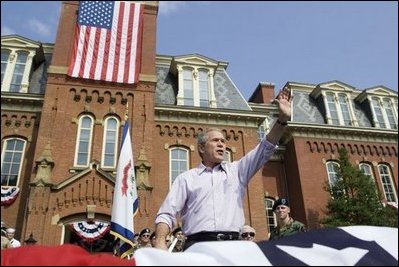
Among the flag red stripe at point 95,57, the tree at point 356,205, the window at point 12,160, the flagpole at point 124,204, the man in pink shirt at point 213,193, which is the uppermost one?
the flag red stripe at point 95,57

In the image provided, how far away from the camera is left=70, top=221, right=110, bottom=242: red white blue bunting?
15234 millimetres

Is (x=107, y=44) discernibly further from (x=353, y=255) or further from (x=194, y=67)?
(x=353, y=255)

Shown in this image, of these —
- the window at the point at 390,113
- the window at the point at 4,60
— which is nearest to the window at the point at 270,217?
the window at the point at 390,113

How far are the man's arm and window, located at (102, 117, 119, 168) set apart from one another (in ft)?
45.5

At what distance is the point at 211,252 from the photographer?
8.44 ft

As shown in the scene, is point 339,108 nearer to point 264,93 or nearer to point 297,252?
point 264,93

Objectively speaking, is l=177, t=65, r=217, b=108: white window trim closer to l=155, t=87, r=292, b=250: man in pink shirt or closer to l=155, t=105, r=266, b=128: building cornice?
l=155, t=105, r=266, b=128: building cornice

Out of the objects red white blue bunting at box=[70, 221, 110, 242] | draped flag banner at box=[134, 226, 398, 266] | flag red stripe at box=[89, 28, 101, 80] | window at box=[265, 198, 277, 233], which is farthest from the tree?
draped flag banner at box=[134, 226, 398, 266]

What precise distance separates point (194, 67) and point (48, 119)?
8.48m

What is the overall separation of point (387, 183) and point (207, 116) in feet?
37.9

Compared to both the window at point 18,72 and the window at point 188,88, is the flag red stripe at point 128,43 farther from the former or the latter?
the window at point 18,72

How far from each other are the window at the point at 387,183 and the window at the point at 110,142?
15.3 m

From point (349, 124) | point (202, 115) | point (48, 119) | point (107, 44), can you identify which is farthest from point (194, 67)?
point (349, 124)

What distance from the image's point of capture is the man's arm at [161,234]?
3.12 metres
